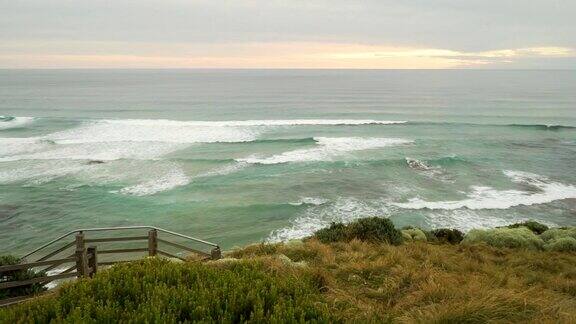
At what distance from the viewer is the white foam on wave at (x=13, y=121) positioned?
5403cm

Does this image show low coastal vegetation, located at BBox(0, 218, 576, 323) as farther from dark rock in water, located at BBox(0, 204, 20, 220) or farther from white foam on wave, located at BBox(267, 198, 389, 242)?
dark rock in water, located at BBox(0, 204, 20, 220)

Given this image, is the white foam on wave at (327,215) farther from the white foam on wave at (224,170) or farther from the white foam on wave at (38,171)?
the white foam on wave at (38,171)

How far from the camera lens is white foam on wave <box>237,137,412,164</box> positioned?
37.5 meters


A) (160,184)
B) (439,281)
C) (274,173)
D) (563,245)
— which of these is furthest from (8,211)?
(563,245)

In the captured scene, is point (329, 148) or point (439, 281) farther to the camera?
point (329, 148)

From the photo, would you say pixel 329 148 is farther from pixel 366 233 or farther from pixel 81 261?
pixel 81 261

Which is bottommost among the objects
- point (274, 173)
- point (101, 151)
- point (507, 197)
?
point (507, 197)

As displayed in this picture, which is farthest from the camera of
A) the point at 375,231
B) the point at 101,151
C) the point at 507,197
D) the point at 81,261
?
the point at 101,151

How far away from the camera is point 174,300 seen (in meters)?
5.02

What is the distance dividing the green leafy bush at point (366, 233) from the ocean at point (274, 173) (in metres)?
5.66

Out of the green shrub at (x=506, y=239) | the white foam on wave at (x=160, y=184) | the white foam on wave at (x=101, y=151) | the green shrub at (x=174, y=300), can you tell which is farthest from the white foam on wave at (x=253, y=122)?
the green shrub at (x=174, y=300)

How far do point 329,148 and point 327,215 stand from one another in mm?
19149

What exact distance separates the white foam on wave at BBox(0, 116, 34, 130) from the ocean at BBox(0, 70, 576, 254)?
405 millimetres

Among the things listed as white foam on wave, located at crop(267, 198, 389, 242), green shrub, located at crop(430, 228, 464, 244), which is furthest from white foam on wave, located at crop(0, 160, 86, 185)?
green shrub, located at crop(430, 228, 464, 244)
